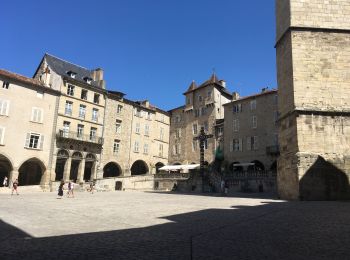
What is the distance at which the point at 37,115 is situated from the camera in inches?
1275

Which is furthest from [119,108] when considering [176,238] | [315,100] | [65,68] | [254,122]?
[176,238]

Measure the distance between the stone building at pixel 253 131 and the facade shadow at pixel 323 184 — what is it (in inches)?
763

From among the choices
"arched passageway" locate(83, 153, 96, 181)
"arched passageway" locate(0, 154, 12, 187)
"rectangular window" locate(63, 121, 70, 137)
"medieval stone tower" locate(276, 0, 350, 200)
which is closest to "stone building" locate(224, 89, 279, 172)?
"arched passageway" locate(83, 153, 96, 181)

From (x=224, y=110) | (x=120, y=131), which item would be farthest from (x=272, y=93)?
(x=120, y=131)

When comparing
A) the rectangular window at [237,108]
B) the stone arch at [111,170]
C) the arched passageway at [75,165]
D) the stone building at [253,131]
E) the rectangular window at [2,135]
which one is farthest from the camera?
the stone arch at [111,170]

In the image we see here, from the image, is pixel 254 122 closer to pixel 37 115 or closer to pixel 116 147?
pixel 116 147

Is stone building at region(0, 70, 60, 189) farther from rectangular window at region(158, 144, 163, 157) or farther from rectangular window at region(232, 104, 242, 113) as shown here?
rectangular window at region(232, 104, 242, 113)

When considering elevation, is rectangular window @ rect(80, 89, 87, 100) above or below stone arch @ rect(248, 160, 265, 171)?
above

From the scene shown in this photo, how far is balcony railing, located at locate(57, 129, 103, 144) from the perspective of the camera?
1341 inches

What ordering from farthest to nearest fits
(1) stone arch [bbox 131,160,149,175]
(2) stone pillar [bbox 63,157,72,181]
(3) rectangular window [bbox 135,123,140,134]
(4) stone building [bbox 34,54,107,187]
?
(1) stone arch [bbox 131,160,149,175] → (3) rectangular window [bbox 135,123,140,134] → (4) stone building [bbox 34,54,107,187] → (2) stone pillar [bbox 63,157,72,181]

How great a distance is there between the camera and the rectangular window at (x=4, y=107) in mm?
29656

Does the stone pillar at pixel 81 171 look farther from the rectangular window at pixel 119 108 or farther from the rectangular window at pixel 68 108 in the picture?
the rectangular window at pixel 119 108

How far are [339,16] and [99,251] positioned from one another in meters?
16.9

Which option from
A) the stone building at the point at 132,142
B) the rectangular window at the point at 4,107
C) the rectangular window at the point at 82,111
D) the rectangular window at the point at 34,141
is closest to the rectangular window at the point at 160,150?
the stone building at the point at 132,142
